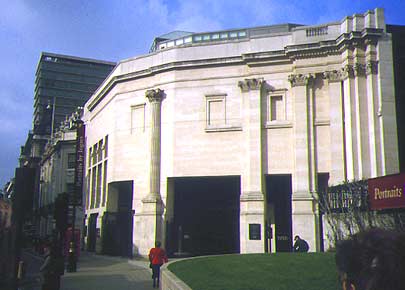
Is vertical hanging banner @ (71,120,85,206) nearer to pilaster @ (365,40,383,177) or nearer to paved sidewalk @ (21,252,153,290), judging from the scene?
paved sidewalk @ (21,252,153,290)

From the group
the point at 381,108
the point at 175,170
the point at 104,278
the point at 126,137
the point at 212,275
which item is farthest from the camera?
the point at 126,137

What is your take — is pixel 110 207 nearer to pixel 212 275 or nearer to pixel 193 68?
pixel 193 68

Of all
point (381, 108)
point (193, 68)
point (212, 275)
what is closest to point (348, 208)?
point (381, 108)

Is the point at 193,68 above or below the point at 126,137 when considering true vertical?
above

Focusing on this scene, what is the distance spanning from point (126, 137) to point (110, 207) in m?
6.65

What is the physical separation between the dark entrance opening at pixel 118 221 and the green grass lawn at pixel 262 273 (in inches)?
973

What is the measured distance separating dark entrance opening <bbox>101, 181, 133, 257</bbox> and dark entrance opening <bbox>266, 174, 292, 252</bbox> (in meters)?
12.1

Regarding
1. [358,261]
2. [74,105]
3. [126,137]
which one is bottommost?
[358,261]

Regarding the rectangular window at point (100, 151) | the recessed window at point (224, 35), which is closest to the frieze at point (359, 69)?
the recessed window at point (224, 35)

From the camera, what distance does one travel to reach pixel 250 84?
112 ft

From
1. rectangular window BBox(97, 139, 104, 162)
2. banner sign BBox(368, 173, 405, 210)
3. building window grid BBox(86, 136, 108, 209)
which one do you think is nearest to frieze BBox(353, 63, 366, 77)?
banner sign BBox(368, 173, 405, 210)

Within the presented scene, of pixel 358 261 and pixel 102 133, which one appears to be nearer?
pixel 358 261

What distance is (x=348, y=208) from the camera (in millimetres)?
24734

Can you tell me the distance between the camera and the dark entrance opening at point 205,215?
36500 millimetres
